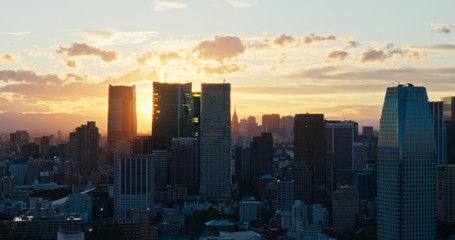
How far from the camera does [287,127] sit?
5226 inches

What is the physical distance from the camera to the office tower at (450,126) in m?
70.1

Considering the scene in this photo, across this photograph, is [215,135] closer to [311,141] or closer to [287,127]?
[311,141]

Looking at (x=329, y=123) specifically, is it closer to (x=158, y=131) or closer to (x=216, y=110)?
(x=216, y=110)

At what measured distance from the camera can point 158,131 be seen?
8838 centimetres

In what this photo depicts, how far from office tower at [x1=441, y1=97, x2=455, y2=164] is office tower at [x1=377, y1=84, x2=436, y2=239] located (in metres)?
36.8

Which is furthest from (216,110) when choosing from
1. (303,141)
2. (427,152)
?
(427,152)

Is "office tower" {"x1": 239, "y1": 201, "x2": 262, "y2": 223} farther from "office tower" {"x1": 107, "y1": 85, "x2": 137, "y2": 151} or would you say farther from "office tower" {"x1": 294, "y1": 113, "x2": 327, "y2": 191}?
"office tower" {"x1": 107, "y1": 85, "x2": 137, "y2": 151}

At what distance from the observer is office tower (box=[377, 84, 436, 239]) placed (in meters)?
33.7

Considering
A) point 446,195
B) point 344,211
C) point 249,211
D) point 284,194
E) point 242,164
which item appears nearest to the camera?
point 446,195

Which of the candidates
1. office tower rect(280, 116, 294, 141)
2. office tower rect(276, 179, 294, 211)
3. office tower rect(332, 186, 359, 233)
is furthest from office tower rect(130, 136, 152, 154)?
office tower rect(280, 116, 294, 141)

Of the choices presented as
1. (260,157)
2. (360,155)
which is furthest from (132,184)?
(360,155)

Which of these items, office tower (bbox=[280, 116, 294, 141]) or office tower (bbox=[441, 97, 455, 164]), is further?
office tower (bbox=[280, 116, 294, 141])

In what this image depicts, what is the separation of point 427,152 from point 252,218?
82.4 ft

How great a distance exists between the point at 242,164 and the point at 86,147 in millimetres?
22399
